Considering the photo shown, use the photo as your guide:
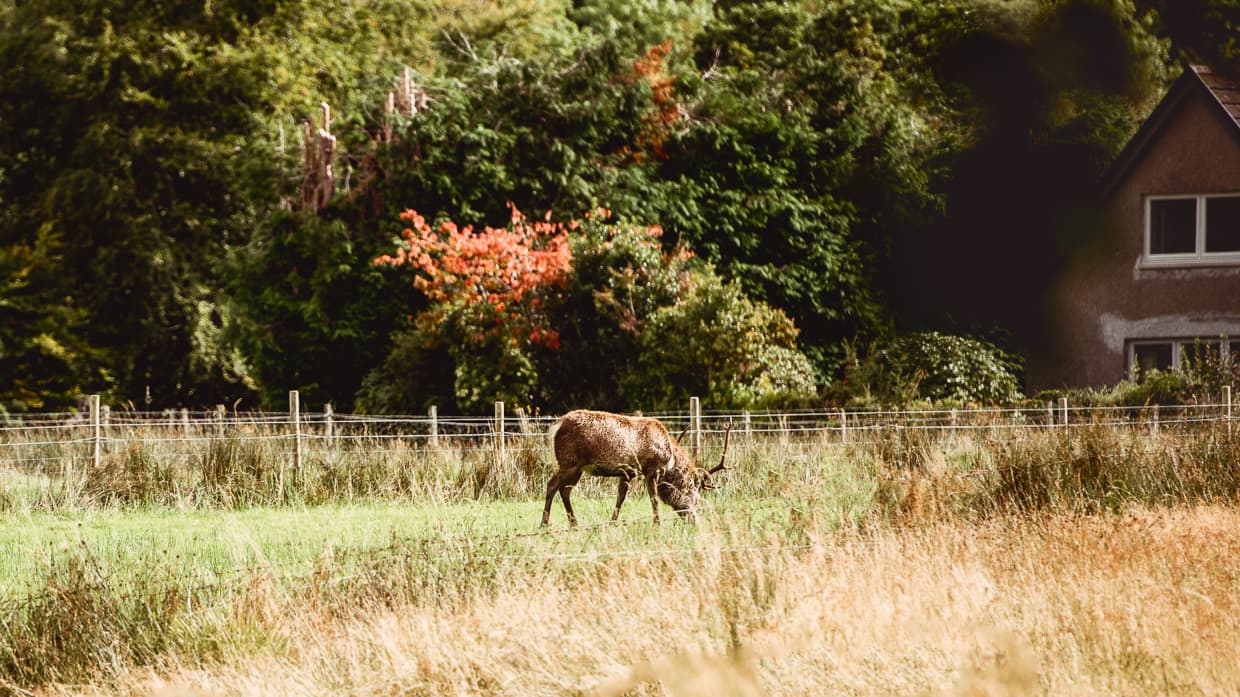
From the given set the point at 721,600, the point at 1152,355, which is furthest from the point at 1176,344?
the point at 721,600

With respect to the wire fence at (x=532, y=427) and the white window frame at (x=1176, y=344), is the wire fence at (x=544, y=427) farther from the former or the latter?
the white window frame at (x=1176, y=344)

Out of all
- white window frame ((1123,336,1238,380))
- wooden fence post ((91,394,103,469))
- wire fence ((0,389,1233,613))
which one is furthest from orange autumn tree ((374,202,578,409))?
white window frame ((1123,336,1238,380))

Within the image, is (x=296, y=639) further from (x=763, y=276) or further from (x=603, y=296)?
(x=763, y=276)

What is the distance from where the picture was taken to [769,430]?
1847 cm

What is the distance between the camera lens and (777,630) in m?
7.99

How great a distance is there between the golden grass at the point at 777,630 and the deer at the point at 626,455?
2897mm

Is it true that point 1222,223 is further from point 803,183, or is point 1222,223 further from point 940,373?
point 940,373

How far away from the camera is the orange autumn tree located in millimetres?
23297

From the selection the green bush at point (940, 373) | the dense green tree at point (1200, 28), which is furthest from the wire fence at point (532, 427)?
the dense green tree at point (1200, 28)

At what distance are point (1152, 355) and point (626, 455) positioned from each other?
A: 18020 mm

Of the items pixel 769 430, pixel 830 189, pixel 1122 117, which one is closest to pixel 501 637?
pixel 769 430

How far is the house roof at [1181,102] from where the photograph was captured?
2716 cm

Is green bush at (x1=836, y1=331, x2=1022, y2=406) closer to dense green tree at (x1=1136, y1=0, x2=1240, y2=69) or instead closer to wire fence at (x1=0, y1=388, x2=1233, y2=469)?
wire fence at (x1=0, y1=388, x2=1233, y2=469)

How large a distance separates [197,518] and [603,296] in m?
9.13
